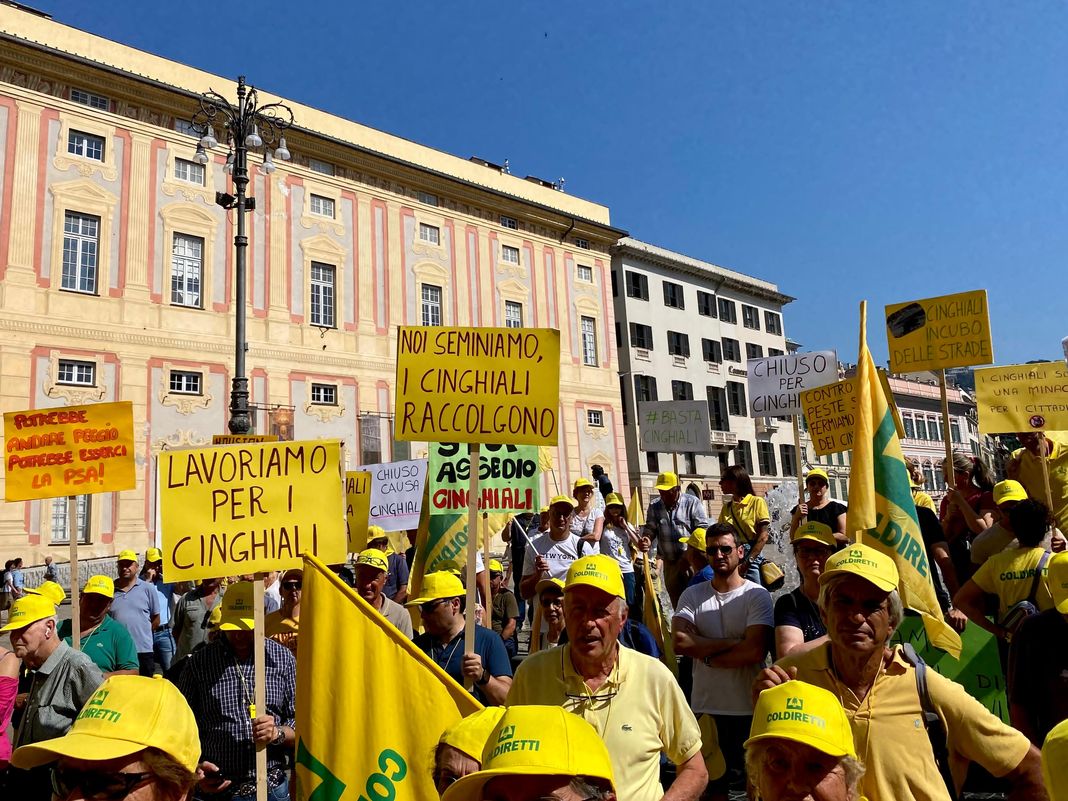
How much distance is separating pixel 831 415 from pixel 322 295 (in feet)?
70.2

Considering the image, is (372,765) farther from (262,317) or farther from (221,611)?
(262,317)

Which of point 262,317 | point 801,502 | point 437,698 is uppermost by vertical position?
point 262,317

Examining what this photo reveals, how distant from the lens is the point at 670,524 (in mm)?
7910

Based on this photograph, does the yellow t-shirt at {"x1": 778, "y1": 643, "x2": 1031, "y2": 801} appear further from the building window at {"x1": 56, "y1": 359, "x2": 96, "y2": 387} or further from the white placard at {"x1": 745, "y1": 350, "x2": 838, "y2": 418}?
the building window at {"x1": 56, "y1": 359, "x2": 96, "y2": 387}

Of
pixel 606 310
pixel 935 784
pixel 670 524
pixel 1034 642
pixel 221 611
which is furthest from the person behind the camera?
pixel 606 310

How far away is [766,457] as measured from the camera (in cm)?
4859

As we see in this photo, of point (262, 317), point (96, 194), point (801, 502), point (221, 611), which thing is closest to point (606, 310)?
point (262, 317)

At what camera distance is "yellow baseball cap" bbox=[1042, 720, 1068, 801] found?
150 centimetres

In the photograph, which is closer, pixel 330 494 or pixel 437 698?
pixel 437 698

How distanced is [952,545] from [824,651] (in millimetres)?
5774

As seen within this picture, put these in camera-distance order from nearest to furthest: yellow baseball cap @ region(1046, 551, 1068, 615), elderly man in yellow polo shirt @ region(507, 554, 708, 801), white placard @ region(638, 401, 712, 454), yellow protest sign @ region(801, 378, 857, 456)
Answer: elderly man in yellow polo shirt @ region(507, 554, 708, 801) < yellow baseball cap @ region(1046, 551, 1068, 615) < yellow protest sign @ region(801, 378, 857, 456) < white placard @ region(638, 401, 712, 454)

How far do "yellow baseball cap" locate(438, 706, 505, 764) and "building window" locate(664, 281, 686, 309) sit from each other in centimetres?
→ 4372

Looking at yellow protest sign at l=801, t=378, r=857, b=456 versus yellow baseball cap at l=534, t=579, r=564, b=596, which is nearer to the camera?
yellow baseball cap at l=534, t=579, r=564, b=596

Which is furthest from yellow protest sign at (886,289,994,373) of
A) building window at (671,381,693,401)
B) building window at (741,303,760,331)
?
building window at (741,303,760,331)
